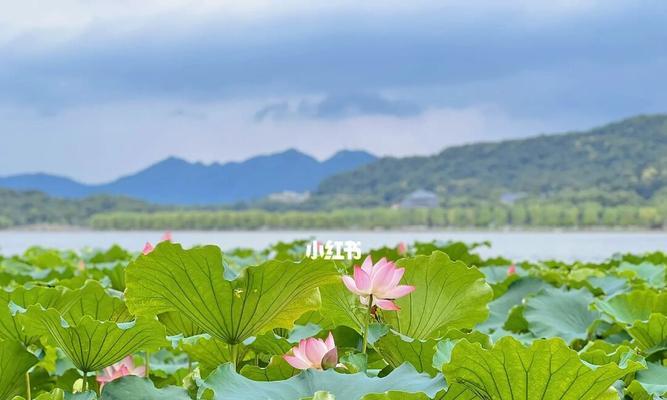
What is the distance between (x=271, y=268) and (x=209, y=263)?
12cm

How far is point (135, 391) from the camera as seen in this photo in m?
1.48

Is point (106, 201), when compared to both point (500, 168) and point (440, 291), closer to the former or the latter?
point (500, 168)

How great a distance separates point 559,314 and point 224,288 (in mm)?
1754

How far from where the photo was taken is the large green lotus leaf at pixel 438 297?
6.22ft

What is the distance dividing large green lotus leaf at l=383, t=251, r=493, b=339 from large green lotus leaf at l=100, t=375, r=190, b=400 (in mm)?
570

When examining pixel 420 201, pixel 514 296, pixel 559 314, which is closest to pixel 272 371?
pixel 559 314

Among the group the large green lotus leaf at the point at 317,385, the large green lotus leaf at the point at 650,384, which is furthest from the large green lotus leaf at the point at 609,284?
the large green lotus leaf at the point at 317,385

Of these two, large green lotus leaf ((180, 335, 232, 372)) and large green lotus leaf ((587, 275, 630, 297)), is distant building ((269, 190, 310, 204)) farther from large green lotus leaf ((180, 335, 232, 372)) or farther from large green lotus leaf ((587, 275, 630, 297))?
large green lotus leaf ((180, 335, 232, 372))

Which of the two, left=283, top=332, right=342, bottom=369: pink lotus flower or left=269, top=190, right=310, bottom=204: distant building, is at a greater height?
left=283, top=332, right=342, bottom=369: pink lotus flower

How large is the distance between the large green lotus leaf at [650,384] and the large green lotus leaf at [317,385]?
520 mm

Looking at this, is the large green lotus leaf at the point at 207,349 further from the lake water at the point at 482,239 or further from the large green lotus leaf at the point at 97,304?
the lake water at the point at 482,239

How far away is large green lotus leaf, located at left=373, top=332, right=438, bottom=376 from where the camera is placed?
1579 millimetres

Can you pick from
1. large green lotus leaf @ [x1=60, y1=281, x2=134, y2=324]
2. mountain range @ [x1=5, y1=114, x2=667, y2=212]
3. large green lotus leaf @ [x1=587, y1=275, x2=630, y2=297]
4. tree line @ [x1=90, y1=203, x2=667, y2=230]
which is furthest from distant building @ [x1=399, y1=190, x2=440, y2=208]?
large green lotus leaf @ [x1=60, y1=281, x2=134, y2=324]

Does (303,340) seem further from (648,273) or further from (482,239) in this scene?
(482,239)
